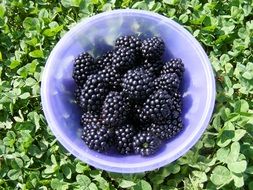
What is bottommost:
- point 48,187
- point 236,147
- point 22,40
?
point 48,187

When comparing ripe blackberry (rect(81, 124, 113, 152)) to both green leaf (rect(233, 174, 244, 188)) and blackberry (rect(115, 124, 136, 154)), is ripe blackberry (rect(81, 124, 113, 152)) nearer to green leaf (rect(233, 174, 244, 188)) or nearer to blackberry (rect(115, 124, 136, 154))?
blackberry (rect(115, 124, 136, 154))

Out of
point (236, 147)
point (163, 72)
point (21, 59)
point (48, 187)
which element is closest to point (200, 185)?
point (236, 147)

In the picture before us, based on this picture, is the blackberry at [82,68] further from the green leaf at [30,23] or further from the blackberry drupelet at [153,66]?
the green leaf at [30,23]

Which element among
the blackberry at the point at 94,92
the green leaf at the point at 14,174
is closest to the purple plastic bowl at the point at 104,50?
the blackberry at the point at 94,92

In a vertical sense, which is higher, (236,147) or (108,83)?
(108,83)

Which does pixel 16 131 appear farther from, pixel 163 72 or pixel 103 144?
pixel 163 72

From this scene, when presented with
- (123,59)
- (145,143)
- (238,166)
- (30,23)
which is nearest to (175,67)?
(123,59)

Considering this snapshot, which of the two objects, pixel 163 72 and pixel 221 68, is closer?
pixel 163 72
